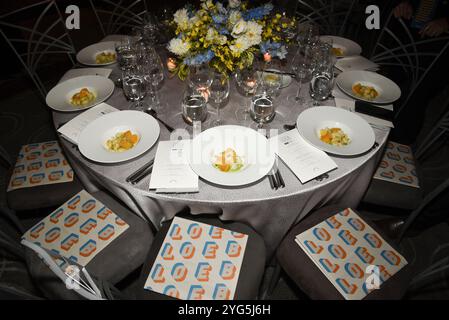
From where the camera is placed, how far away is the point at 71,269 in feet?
3.49

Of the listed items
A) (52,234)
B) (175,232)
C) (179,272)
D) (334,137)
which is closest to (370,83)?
(334,137)

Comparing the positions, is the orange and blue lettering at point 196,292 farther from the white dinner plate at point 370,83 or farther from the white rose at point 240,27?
the white dinner plate at point 370,83

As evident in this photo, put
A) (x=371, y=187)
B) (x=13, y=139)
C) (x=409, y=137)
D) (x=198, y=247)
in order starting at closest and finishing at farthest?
(x=198, y=247) < (x=371, y=187) < (x=409, y=137) < (x=13, y=139)

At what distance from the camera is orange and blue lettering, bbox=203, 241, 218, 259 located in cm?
141

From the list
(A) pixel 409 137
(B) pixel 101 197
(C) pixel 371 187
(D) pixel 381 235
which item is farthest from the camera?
(A) pixel 409 137

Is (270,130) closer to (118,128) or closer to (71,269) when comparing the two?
(118,128)

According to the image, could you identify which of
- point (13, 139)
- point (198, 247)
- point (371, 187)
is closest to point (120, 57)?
point (198, 247)

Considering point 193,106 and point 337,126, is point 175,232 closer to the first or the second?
point 193,106

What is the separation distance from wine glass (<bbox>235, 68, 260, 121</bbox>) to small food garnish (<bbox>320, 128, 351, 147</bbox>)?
44cm

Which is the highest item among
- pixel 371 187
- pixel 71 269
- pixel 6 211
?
pixel 71 269

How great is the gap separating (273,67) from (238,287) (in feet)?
4.48

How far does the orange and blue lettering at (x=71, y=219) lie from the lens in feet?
5.24

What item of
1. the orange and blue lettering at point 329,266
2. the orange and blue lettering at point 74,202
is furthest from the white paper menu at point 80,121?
the orange and blue lettering at point 329,266

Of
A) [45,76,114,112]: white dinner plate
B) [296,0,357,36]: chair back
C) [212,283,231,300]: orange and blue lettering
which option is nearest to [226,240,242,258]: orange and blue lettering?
[212,283,231,300]: orange and blue lettering
